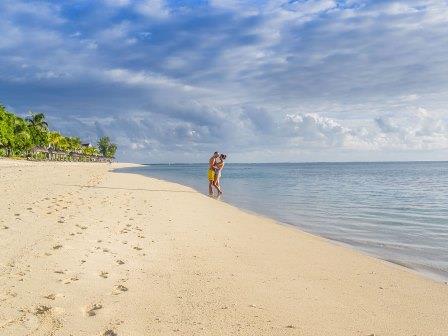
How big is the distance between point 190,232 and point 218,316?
5.86 meters

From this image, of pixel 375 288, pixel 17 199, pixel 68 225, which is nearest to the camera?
pixel 375 288

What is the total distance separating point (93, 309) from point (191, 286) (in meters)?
1.61

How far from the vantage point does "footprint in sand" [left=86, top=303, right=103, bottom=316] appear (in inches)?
188

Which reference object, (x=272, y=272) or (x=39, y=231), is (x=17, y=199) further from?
(x=272, y=272)

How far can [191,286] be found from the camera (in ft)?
19.8

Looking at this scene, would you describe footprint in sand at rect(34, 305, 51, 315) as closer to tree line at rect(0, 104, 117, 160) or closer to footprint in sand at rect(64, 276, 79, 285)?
footprint in sand at rect(64, 276, 79, 285)

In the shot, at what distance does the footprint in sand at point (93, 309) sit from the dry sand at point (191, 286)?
0.04 feet

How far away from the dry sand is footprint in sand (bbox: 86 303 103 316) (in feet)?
0.04

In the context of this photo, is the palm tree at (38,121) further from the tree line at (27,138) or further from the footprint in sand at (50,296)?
the footprint in sand at (50,296)

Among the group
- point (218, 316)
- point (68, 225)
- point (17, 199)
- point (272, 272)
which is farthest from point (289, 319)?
point (17, 199)

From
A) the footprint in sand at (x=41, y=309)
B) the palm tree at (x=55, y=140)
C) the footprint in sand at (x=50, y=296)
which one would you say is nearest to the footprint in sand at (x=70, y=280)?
the footprint in sand at (x=50, y=296)

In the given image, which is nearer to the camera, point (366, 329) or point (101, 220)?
point (366, 329)

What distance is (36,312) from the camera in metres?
4.65

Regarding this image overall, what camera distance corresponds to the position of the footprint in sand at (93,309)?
4766 millimetres
